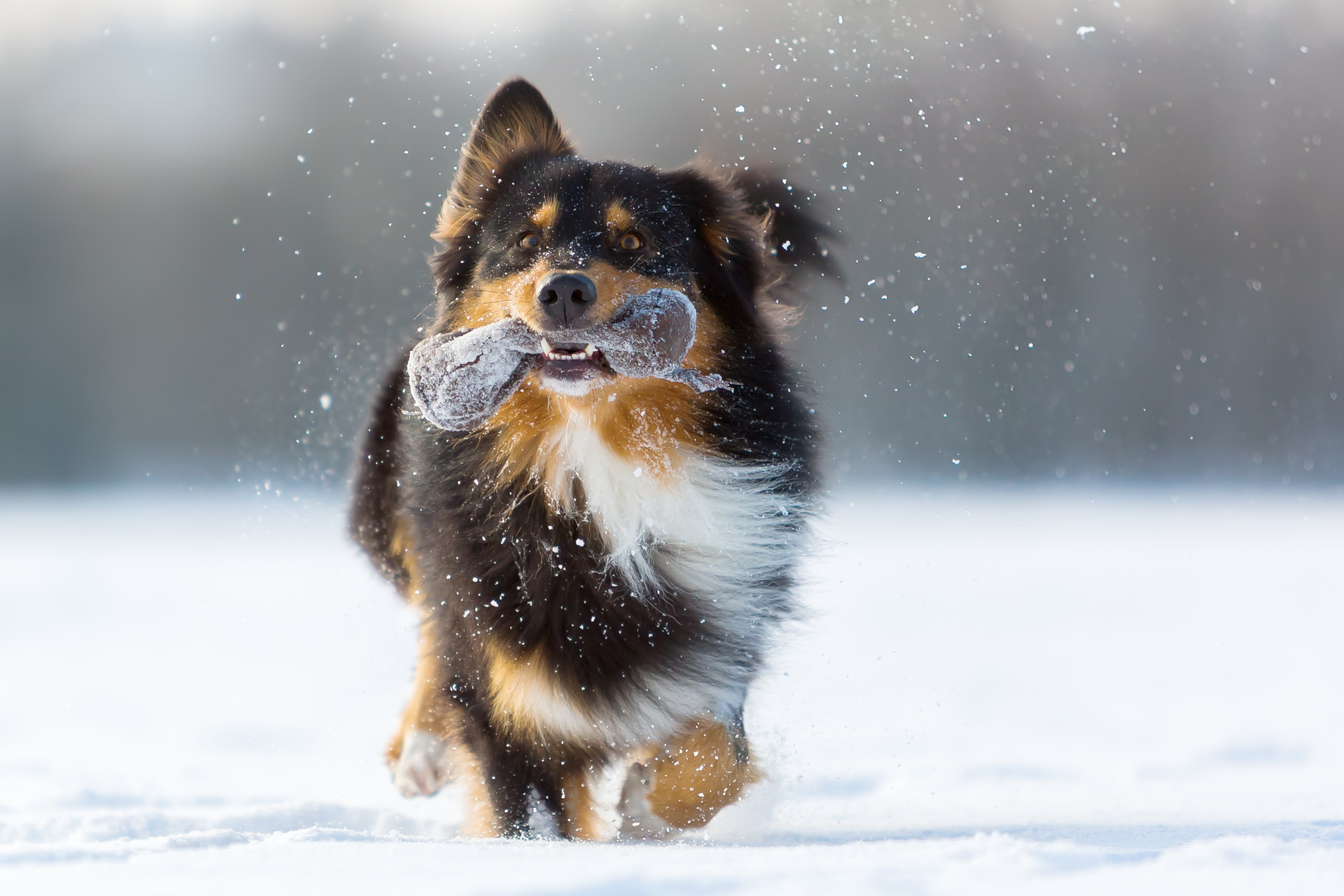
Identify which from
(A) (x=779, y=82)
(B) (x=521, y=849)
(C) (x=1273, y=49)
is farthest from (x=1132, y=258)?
(B) (x=521, y=849)

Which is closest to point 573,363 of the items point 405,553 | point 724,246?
point 724,246

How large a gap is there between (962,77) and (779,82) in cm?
237

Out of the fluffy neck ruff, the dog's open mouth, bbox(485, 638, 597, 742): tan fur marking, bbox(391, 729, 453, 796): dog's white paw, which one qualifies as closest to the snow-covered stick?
the dog's open mouth

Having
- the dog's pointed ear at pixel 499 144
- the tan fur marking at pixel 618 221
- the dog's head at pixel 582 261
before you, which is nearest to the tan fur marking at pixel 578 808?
the dog's head at pixel 582 261

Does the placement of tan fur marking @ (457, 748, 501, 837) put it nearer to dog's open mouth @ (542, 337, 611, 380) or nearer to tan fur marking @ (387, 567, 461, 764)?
tan fur marking @ (387, 567, 461, 764)

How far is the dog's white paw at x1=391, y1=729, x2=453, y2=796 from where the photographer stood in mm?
3943

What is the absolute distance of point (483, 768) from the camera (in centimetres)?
312

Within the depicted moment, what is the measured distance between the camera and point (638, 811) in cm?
330

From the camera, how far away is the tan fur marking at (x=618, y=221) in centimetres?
311

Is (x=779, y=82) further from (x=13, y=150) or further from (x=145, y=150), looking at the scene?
(x=13, y=150)

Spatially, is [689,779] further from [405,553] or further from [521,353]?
[405,553]

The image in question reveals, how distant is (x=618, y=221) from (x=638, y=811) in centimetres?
192

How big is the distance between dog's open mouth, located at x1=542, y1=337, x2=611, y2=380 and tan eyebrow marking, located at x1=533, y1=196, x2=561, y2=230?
482 mm

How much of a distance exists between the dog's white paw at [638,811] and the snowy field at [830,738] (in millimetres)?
157
